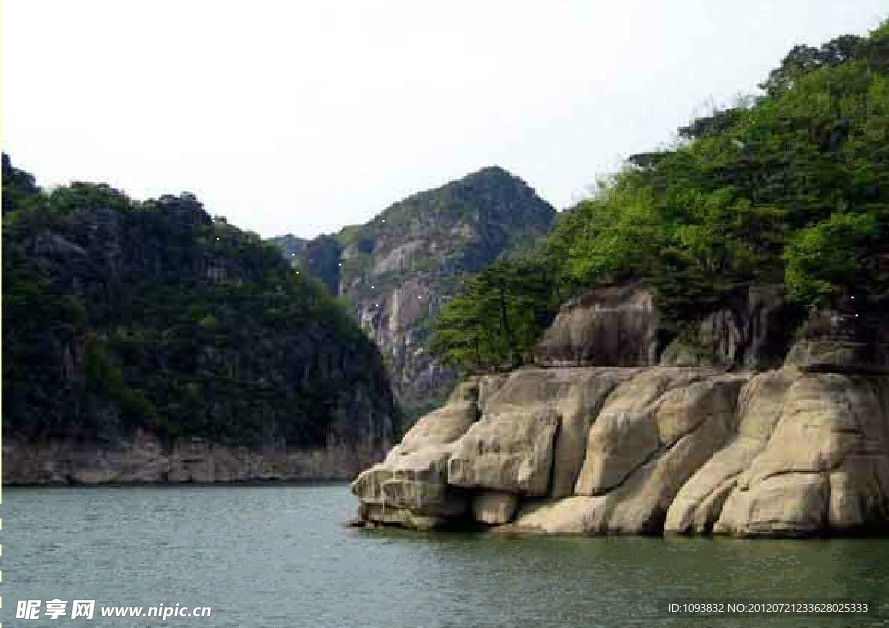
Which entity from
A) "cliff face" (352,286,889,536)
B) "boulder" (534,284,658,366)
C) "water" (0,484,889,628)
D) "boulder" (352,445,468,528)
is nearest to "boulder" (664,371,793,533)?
"cliff face" (352,286,889,536)

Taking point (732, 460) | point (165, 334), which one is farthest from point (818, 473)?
point (165, 334)

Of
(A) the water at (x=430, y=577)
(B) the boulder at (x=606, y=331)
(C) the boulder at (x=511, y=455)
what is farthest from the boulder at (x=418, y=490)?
(B) the boulder at (x=606, y=331)

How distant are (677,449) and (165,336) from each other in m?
106

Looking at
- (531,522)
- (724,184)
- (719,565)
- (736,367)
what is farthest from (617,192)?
(719,565)

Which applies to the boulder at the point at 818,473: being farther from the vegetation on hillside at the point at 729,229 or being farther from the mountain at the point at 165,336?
the mountain at the point at 165,336

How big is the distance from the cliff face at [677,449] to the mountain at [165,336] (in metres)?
74.6

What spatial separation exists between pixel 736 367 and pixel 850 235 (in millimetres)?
5474

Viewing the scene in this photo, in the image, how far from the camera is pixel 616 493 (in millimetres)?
40000

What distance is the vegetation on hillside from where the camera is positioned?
1674 inches

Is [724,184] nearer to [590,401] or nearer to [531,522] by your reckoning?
[590,401]

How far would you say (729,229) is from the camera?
46344mm

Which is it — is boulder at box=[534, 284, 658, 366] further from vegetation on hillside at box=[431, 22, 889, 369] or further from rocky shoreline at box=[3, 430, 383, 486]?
rocky shoreline at box=[3, 430, 383, 486]

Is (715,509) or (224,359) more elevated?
(224,359)

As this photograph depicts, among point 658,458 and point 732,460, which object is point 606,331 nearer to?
point 658,458
